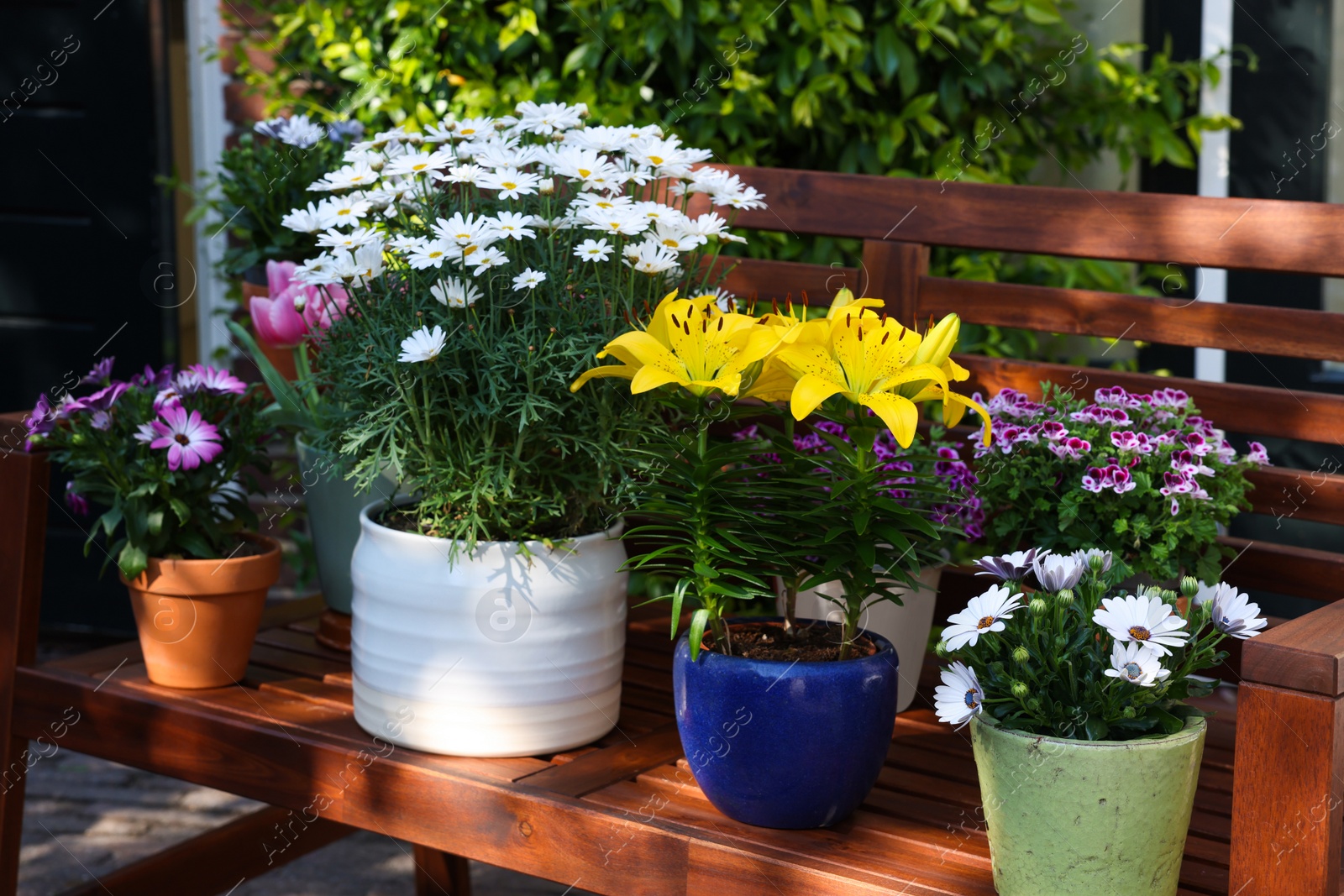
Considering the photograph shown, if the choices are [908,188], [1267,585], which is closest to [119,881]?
[908,188]

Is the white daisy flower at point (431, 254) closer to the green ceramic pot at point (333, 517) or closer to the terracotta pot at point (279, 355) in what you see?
the green ceramic pot at point (333, 517)

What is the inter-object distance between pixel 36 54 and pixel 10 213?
1.31ft

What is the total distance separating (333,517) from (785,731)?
794 mm

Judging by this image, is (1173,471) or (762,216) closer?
(1173,471)

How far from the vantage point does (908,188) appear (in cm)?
175

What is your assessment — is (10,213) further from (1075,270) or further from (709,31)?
(1075,270)

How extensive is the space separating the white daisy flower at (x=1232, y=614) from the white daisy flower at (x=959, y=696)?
7.7 inches

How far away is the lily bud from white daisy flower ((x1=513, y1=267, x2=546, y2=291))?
0.34m

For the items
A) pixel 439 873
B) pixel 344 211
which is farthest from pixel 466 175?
pixel 439 873

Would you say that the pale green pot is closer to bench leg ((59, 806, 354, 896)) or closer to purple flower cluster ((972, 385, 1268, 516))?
purple flower cluster ((972, 385, 1268, 516))

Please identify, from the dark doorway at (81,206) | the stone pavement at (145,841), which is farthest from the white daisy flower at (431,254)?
the dark doorway at (81,206)

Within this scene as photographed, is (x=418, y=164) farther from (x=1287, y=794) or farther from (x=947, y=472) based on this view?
(x=1287, y=794)

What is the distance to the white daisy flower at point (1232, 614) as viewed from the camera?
43.4 inches

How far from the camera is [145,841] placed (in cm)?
279
